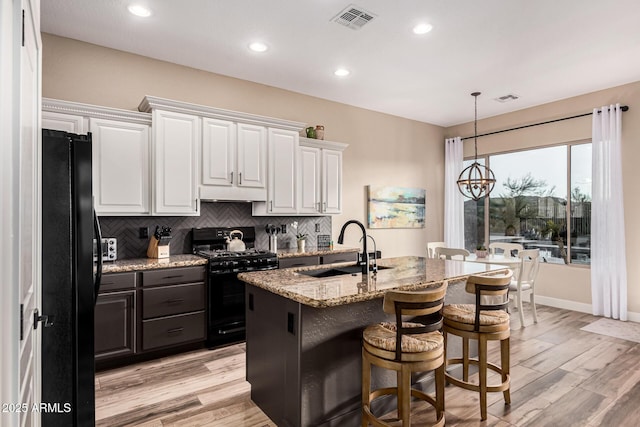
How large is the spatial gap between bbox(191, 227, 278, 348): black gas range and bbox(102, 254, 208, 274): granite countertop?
156 mm

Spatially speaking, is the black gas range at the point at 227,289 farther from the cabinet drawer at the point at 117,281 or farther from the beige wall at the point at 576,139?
the beige wall at the point at 576,139

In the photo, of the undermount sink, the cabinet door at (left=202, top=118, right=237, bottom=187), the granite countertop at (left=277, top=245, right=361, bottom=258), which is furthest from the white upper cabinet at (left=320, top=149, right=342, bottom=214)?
the undermount sink

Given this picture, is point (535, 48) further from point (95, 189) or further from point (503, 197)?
point (95, 189)

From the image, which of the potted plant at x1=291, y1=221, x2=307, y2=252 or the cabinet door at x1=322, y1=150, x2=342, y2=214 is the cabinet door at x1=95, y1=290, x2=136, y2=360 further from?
the cabinet door at x1=322, y1=150, x2=342, y2=214

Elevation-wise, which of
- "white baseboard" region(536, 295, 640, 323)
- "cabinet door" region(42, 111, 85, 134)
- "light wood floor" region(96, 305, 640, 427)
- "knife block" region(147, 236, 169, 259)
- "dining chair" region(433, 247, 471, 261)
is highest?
"cabinet door" region(42, 111, 85, 134)

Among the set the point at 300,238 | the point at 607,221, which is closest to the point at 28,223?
the point at 300,238

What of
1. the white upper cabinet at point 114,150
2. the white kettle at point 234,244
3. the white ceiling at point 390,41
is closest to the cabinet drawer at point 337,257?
the white kettle at point 234,244

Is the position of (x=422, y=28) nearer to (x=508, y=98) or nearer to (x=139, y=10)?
(x=139, y=10)

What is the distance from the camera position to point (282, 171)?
14.8ft

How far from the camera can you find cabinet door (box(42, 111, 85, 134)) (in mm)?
3154

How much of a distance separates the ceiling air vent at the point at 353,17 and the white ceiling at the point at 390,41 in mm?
57

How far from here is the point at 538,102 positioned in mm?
5559

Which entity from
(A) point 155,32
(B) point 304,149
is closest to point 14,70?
(A) point 155,32

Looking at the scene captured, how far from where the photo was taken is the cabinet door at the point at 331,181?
4973 mm
